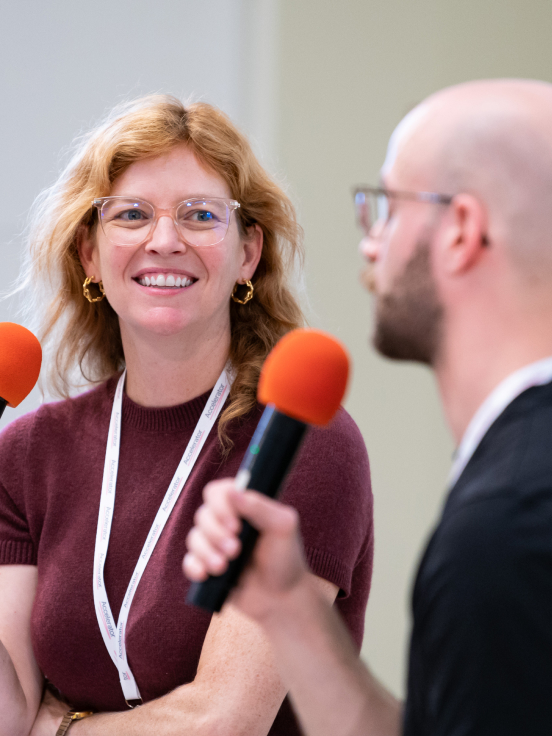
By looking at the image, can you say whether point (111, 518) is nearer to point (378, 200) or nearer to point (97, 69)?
point (378, 200)

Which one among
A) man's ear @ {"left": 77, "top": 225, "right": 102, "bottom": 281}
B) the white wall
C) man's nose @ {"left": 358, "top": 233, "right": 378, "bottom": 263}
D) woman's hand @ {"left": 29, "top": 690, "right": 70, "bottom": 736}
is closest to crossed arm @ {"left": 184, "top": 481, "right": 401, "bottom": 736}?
man's nose @ {"left": 358, "top": 233, "right": 378, "bottom": 263}

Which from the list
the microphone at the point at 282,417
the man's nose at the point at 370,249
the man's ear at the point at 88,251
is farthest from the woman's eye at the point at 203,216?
the microphone at the point at 282,417

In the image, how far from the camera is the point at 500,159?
971 millimetres

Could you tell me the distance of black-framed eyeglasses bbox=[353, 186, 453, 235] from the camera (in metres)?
0.99

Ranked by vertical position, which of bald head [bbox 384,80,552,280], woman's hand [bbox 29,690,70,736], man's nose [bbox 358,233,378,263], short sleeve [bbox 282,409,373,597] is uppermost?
bald head [bbox 384,80,552,280]

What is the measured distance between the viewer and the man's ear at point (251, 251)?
1901 mm

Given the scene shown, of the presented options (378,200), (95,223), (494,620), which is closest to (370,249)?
(378,200)

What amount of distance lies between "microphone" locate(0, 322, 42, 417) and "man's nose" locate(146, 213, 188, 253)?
349 millimetres

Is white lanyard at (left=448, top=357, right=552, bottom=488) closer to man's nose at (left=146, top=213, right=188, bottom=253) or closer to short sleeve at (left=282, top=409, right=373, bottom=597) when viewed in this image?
short sleeve at (left=282, top=409, right=373, bottom=597)

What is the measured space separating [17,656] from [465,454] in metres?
1.19

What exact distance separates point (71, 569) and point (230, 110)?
2041 millimetres

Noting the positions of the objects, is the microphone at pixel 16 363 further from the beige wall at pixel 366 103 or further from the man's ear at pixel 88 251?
the beige wall at pixel 366 103

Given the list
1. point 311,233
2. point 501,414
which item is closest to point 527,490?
point 501,414

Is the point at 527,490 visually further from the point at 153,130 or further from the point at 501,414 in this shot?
the point at 153,130
